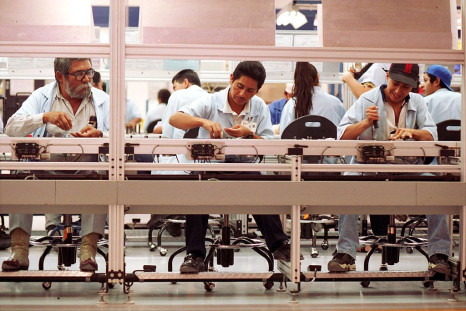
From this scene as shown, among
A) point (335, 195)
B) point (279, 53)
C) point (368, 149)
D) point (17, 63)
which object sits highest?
point (17, 63)

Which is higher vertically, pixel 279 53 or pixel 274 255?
pixel 279 53

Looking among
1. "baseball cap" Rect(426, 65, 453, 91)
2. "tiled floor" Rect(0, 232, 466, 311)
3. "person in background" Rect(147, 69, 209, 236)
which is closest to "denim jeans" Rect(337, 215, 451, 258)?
"tiled floor" Rect(0, 232, 466, 311)

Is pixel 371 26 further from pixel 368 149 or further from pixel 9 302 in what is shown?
pixel 9 302

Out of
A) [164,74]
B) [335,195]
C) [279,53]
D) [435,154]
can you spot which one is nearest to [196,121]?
[279,53]

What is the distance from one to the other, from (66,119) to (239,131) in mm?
1061

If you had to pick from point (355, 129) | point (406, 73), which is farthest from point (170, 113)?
point (406, 73)

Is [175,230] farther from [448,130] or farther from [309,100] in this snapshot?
[448,130]

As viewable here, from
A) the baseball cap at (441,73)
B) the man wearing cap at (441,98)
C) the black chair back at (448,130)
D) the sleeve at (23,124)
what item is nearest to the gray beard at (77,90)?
the sleeve at (23,124)

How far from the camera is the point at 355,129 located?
15.1ft

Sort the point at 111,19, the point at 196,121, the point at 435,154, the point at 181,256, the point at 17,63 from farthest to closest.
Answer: the point at 17,63
the point at 181,256
the point at 196,121
the point at 435,154
the point at 111,19

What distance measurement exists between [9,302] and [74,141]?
3.15 ft

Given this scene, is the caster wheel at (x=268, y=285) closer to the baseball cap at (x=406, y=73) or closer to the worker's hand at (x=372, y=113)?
the worker's hand at (x=372, y=113)

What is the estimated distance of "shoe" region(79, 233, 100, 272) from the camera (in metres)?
4.14

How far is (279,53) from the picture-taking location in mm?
4039
